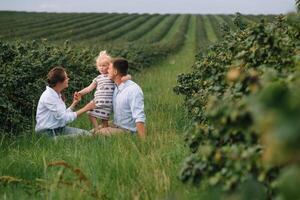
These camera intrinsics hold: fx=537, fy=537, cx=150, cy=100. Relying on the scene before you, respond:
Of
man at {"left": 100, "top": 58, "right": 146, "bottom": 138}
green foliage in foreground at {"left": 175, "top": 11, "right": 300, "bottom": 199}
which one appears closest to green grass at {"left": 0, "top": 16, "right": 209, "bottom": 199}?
green foliage in foreground at {"left": 175, "top": 11, "right": 300, "bottom": 199}

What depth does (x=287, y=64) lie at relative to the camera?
11.6 ft

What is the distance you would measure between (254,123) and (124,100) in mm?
6255

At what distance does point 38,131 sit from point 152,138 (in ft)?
6.53

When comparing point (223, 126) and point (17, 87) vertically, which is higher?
point (17, 87)

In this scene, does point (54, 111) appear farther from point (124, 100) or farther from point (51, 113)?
point (124, 100)

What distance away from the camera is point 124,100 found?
7.41 m

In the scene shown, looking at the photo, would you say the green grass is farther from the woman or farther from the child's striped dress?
the child's striped dress

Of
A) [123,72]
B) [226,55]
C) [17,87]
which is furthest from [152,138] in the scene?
[17,87]

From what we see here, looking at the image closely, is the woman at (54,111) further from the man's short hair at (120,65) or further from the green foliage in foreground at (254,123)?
the green foliage in foreground at (254,123)

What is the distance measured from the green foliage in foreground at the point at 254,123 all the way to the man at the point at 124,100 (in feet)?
5.45

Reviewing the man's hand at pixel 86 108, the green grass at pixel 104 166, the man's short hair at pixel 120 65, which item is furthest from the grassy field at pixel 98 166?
the man's short hair at pixel 120 65

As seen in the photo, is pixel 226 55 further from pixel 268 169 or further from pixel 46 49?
pixel 46 49

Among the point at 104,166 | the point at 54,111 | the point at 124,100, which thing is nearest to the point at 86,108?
the point at 54,111

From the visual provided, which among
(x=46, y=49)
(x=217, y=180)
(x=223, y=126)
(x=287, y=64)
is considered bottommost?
(x=217, y=180)
